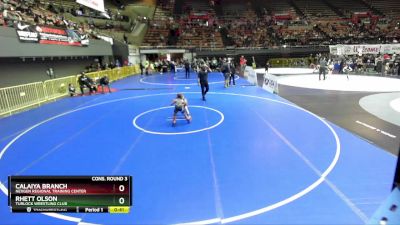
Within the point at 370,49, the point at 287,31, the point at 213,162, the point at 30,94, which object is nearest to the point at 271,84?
the point at 213,162

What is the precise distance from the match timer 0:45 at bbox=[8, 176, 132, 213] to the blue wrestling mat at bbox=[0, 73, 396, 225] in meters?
2.11

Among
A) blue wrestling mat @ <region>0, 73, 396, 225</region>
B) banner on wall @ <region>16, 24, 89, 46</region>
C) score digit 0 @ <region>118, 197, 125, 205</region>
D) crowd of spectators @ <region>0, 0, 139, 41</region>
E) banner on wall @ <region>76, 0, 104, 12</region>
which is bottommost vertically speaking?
blue wrestling mat @ <region>0, 73, 396, 225</region>

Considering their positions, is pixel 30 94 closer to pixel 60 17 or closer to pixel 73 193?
pixel 73 193

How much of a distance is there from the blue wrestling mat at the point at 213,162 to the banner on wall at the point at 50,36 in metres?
7.19

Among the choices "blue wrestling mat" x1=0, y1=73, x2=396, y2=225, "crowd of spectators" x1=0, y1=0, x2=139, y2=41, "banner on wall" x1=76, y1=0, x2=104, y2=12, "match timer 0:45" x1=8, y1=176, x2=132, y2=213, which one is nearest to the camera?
"match timer 0:45" x1=8, y1=176, x2=132, y2=213

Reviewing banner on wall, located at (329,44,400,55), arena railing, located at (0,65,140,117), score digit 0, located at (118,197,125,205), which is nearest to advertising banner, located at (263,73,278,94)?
arena railing, located at (0,65,140,117)

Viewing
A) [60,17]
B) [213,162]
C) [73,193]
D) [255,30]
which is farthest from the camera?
[255,30]

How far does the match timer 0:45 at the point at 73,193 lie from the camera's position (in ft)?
9.29

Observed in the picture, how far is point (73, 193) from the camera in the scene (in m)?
2.88

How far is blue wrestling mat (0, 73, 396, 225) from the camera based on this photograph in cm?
508

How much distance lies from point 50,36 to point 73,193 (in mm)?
21471

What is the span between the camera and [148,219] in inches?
195

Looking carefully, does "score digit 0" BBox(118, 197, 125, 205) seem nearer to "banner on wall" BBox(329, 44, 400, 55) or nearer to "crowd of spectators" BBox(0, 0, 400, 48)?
"banner on wall" BBox(329, 44, 400, 55)

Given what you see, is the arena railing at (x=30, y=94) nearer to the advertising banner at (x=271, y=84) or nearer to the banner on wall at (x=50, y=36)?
the banner on wall at (x=50, y=36)
